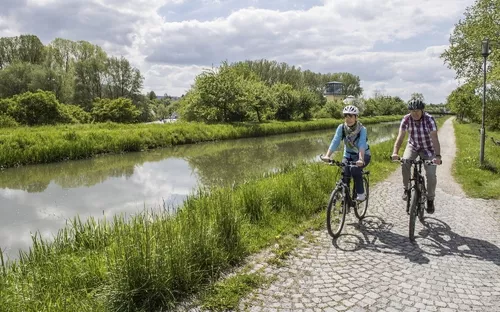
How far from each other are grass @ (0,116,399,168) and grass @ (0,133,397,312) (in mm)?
14735

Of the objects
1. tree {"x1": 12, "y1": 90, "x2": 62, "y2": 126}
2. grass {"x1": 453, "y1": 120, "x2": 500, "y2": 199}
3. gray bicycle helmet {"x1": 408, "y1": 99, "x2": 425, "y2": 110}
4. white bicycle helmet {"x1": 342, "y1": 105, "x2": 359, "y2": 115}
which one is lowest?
grass {"x1": 453, "y1": 120, "x2": 500, "y2": 199}

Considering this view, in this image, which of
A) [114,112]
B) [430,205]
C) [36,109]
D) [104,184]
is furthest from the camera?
[114,112]

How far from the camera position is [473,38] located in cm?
2192

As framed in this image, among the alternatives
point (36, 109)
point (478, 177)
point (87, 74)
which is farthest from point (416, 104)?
point (87, 74)

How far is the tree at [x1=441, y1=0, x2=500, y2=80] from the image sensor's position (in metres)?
21.2

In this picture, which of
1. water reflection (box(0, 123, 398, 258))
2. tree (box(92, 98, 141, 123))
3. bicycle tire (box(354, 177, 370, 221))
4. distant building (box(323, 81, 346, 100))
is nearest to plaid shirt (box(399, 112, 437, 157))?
bicycle tire (box(354, 177, 370, 221))

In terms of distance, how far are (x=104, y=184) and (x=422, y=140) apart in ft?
38.8

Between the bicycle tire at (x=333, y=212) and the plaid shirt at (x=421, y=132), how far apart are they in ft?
5.61

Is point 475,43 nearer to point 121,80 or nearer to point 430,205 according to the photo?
point 430,205

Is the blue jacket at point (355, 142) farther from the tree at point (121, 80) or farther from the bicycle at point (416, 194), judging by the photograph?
the tree at point (121, 80)

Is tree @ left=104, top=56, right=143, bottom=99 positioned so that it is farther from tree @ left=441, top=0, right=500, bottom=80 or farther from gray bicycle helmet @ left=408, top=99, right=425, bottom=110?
gray bicycle helmet @ left=408, top=99, right=425, bottom=110

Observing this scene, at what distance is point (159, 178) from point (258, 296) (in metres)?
11.6

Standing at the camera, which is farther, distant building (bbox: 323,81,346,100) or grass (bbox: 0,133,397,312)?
distant building (bbox: 323,81,346,100)

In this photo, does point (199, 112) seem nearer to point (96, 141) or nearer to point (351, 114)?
point (96, 141)
